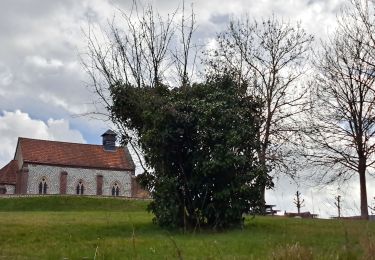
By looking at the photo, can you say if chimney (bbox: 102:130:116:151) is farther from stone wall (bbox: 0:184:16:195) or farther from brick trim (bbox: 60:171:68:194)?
stone wall (bbox: 0:184:16:195)

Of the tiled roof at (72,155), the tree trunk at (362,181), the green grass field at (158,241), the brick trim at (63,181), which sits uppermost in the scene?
the tiled roof at (72,155)

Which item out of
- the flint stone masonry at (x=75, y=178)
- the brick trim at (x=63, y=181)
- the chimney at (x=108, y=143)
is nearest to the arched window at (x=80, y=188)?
the flint stone masonry at (x=75, y=178)

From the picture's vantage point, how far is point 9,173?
70.7 meters

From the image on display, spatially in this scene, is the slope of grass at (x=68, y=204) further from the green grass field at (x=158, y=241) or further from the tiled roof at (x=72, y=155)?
the green grass field at (x=158, y=241)

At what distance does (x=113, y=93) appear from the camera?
2158 centimetres

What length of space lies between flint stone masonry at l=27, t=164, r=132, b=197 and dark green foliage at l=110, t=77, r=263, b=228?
51.9 m

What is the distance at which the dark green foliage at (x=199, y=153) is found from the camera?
19.2 meters

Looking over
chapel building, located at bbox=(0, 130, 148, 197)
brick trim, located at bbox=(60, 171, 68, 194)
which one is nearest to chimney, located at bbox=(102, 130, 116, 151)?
chapel building, located at bbox=(0, 130, 148, 197)

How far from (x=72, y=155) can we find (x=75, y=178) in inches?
132

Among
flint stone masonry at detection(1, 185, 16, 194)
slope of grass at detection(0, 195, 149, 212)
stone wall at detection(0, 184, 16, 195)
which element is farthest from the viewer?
flint stone masonry at detection(1, 185, 16, 194)

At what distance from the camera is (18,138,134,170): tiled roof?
70.2 m

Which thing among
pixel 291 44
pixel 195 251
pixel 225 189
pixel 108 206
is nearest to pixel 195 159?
pixel 225 189

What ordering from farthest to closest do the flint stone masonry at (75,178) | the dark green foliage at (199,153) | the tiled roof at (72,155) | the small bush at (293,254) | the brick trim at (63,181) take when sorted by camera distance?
the brick trim at (63,181) → the tiled roof at (72,155) → the flint stone masonry at (75,178) → the dark green foliage at (199,153) → the small bush at (293,254)

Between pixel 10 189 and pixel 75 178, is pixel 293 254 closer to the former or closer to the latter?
pixel 10 189
